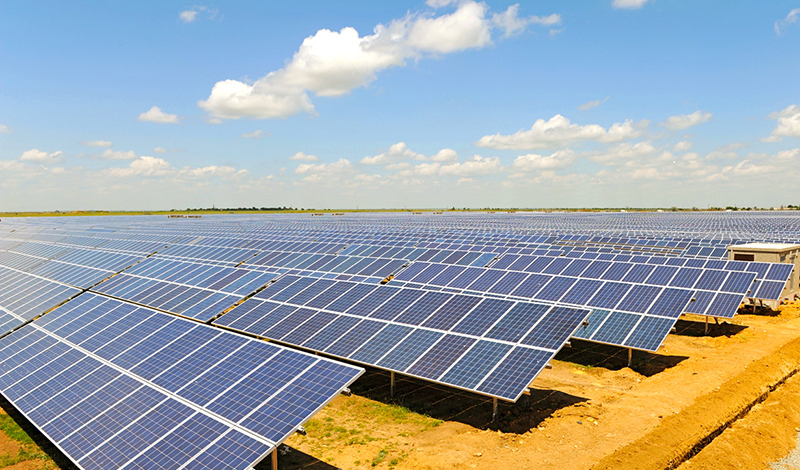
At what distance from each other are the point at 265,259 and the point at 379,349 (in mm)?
22907

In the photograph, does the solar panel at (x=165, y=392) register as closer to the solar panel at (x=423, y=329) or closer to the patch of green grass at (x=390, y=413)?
the solar panel at (x=423, y=329)

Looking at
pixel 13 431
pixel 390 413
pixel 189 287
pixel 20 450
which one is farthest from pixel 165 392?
pixel 189 287

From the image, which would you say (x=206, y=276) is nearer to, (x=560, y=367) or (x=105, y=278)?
(x=105, y=278)

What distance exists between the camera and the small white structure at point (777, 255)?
31.1 metres

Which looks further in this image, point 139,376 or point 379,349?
point 379,349

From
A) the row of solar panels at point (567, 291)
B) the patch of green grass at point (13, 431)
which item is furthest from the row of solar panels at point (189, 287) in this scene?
the patch of green grass at point (13, 431)

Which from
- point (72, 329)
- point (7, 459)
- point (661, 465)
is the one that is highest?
point (72, 329)

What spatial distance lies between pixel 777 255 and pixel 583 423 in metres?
26.9

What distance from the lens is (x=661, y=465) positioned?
11.0 m

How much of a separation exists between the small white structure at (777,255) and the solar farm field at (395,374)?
713 cm

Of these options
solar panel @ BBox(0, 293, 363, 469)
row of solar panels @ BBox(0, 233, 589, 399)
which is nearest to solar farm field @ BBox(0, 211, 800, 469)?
solar panel @ BBox(0, 293, 363, 469)

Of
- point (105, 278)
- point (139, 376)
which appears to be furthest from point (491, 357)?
point (105, 278)

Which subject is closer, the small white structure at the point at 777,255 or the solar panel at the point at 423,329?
the solar panel at the point at 423,329

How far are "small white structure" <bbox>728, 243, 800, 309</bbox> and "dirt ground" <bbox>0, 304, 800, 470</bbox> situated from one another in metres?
14.9
